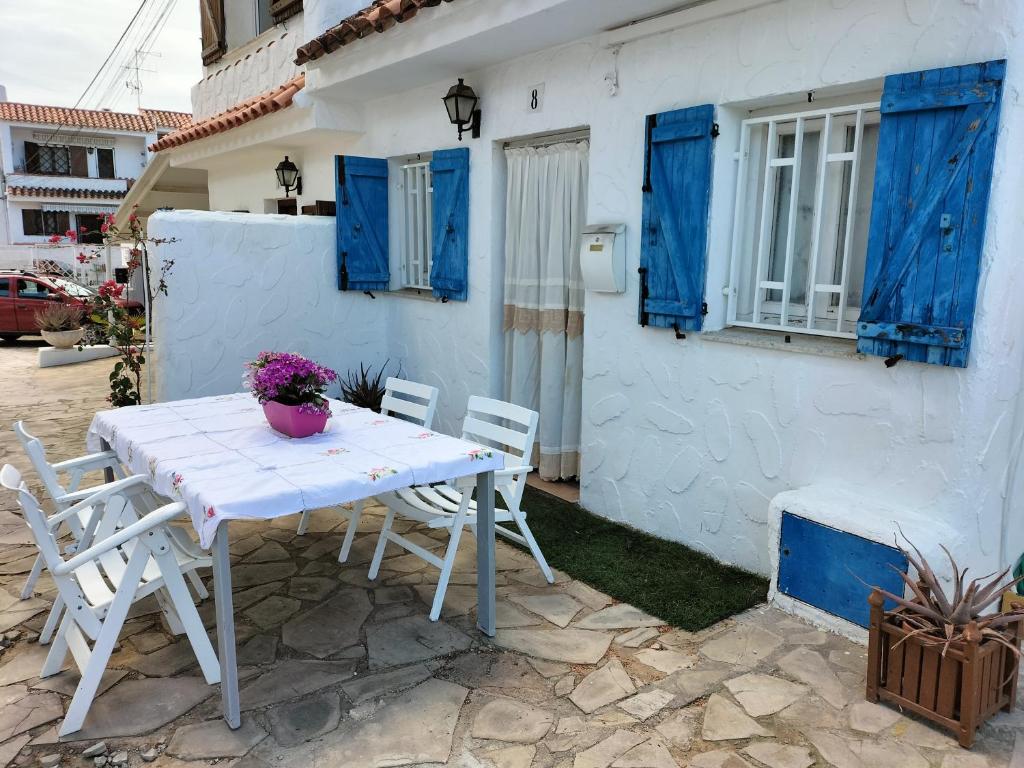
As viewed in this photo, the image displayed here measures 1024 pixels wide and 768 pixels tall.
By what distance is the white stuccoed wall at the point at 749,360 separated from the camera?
317cm

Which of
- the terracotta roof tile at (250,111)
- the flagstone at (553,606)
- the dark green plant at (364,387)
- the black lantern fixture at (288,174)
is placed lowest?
the flagstone at (553,606)

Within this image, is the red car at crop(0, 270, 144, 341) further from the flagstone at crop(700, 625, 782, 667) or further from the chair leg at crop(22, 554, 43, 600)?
the flagstone at crop(700, 625, 782, 667)

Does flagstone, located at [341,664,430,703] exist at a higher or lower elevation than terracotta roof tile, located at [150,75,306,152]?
lower

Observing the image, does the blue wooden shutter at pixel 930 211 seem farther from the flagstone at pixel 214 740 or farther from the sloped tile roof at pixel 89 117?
the sloped tile roof at pixel 89 117

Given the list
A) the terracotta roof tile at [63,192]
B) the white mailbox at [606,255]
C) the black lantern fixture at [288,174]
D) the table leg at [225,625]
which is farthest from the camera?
the terracotta roof tile at [63,192]

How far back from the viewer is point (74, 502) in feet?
11.4

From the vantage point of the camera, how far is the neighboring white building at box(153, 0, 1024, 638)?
A: 125 inches

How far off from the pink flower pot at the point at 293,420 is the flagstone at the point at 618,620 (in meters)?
1.58

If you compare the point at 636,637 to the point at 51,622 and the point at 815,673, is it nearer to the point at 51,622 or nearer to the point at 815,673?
the point at 815,673

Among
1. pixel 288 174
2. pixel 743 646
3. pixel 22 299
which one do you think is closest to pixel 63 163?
pixel 22 299

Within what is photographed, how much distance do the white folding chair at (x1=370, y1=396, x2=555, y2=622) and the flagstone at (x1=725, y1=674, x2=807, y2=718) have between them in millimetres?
1231

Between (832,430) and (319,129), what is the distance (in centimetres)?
550

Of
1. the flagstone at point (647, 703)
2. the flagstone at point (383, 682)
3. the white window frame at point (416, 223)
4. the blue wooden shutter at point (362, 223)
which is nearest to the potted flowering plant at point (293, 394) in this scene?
the flagstone at point (383, 682)

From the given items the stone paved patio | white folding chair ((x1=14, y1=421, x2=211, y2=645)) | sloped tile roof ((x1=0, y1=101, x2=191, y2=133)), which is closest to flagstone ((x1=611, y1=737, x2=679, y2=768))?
the stone paved patio
